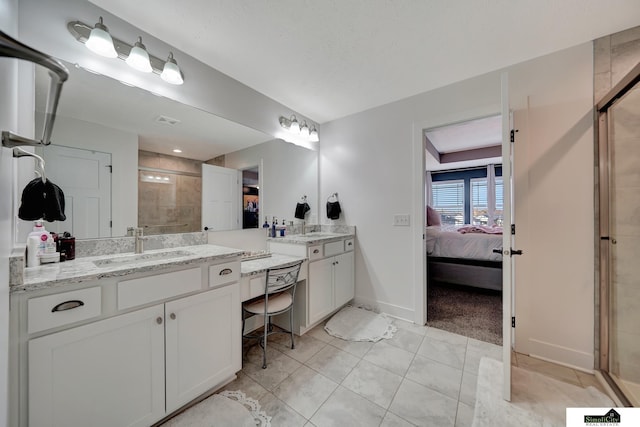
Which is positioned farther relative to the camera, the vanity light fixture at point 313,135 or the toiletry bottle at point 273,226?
the vanity light fixture at point 313,135

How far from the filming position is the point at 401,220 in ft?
8.21

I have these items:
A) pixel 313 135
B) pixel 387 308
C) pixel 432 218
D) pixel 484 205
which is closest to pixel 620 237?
pixel 387 308

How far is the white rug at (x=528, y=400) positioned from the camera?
1298mm

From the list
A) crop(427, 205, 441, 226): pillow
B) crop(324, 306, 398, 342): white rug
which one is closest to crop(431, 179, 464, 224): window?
crop(427, 205, 441, 226): pillow

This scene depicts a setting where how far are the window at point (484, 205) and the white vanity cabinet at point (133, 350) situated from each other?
614cm

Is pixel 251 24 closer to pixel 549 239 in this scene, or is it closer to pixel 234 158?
pixel 234 158

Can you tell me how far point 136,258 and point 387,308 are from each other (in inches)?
93.1

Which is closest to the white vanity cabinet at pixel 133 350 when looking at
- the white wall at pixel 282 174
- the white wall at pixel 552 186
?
the white wall at pixel 282 174

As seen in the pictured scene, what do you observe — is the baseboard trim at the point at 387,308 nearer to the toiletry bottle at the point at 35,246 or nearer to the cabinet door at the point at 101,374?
the cabinet door at the point at 101,374

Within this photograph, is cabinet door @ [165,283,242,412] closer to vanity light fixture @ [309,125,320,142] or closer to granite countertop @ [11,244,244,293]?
granite countertop @ [11,244,244,293]

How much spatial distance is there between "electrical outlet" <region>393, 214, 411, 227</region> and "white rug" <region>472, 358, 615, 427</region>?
1328 mm

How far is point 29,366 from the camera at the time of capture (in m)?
0.89

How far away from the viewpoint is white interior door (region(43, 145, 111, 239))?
130 centimetres

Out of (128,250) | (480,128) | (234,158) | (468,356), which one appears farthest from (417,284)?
(480,128)
